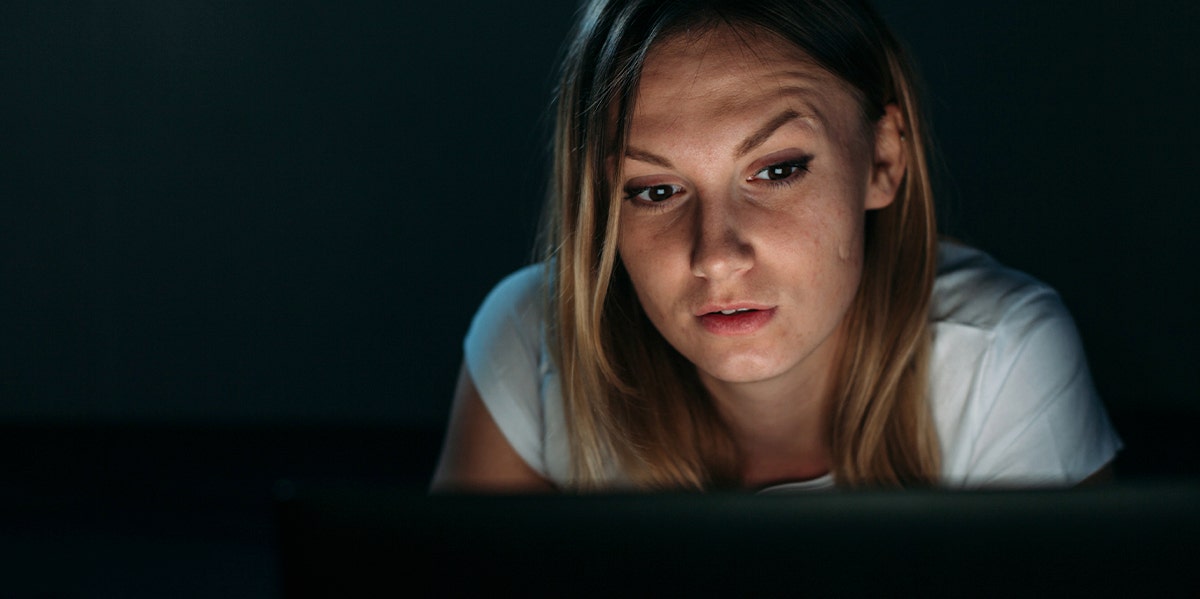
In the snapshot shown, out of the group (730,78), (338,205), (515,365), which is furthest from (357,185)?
(730,78)

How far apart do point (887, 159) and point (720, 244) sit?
34cm

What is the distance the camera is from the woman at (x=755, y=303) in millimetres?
1196

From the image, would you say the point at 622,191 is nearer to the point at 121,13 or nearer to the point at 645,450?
the point at 645,450

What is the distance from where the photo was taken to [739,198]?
1.18 m

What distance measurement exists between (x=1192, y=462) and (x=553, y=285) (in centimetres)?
235

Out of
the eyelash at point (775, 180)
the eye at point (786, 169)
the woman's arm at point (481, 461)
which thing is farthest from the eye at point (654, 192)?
the woman's arm at point (481, 461)

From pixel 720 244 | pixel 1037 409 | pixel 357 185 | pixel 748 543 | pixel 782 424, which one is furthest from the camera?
pixel 357 185

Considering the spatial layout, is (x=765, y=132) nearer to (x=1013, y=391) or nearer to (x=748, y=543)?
(x=1013, y=391)

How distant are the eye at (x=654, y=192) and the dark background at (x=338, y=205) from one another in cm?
206

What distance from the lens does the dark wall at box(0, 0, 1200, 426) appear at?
3.17 metres

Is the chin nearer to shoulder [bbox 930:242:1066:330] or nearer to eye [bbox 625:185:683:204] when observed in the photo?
eye [bbox 625:185:683:204]

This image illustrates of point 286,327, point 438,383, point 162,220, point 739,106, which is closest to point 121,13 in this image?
point 162,220

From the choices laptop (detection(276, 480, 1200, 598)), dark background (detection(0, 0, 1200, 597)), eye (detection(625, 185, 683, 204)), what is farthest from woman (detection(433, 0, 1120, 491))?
dark background (detection(0, 0, 1200, 597))

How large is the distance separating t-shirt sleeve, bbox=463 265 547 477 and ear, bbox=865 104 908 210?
47cm
